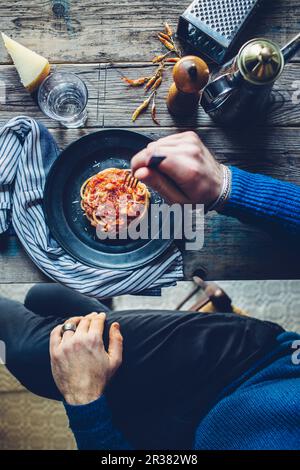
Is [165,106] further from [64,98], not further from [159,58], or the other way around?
[64,98]

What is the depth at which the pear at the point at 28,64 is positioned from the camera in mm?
1130

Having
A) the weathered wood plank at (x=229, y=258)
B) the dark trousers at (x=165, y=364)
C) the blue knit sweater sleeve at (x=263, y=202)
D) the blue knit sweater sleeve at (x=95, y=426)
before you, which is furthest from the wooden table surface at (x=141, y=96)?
the blue knit sweater sleeve at (x=95, y=426)

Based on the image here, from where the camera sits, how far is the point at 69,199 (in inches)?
45.9

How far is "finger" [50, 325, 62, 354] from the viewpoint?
47.2 inches

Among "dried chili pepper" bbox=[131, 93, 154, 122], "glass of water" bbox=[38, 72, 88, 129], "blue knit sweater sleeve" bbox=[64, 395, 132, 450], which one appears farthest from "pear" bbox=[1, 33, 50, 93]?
"blue knit sweater sleeve" bbox=[64, 395, 132, 450]

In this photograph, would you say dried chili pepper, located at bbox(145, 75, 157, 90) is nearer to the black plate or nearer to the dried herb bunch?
the dried herb bunch

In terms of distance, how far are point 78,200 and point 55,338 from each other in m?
0.37

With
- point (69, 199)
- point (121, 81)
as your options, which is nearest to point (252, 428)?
point (69, 199)

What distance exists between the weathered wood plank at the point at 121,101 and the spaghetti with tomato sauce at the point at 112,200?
0.15 meters

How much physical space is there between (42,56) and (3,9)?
0.54 feet

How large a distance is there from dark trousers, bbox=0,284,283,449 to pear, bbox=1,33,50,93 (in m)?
0.68

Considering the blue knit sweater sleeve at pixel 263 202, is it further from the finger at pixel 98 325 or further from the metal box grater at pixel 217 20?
the finger at pixel 98 325

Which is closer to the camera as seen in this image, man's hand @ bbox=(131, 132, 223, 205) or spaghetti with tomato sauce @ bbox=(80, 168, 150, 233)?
man's hand @ bbox=(131, 132, 223, 205)
